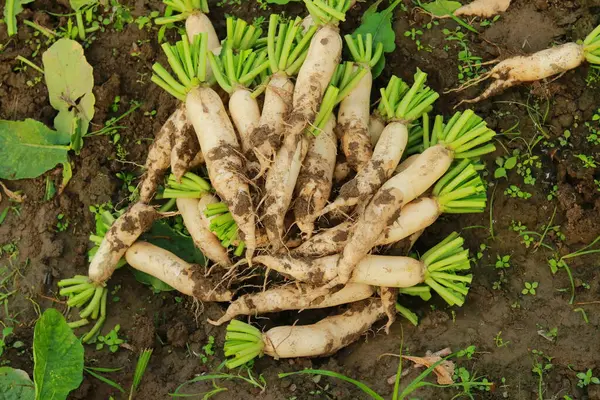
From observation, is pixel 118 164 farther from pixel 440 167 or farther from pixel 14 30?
pixel 440 167

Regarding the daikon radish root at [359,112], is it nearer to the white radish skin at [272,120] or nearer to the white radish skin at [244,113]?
the white radish skin at [272,120]

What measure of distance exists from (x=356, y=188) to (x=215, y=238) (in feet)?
2.71

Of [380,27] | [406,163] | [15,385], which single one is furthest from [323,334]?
[380,27]

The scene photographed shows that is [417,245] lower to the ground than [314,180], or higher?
lower

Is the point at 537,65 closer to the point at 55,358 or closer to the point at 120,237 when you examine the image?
the point at 120,237

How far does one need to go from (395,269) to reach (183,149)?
1226 millimetres

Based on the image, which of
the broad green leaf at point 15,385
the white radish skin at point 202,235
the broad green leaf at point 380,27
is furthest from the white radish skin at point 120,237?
the broad green leaf at point 380,27

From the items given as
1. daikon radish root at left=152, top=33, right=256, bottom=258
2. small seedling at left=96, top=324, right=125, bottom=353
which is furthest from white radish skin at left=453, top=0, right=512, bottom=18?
small seedling at left=96, top=324, right=125, bottom=353

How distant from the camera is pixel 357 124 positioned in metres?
3.55

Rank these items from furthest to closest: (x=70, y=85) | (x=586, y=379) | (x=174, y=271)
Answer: (x=70, y=85)
(x=174, y=271)
(x=586, y=379)

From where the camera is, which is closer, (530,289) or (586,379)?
(586,379)

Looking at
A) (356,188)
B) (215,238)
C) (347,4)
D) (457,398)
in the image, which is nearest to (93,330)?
(215,238)

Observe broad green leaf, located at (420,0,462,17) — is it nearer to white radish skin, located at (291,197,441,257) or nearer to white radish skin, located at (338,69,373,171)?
white radish skin, located at (338,69,373,171)

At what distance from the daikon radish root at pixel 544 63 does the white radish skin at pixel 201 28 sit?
1402 mm
